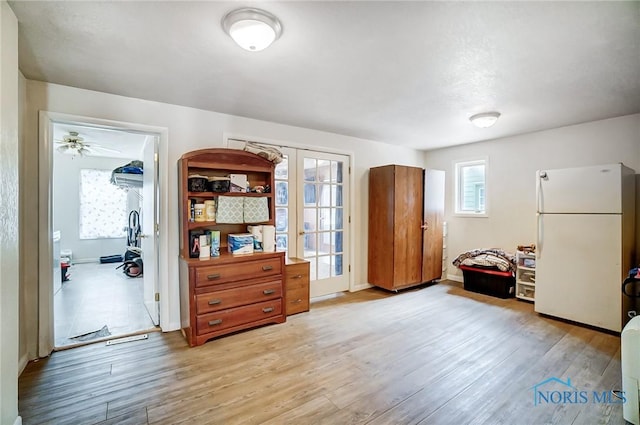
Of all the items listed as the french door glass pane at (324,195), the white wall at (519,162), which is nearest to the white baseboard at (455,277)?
the white wall at (519,162)

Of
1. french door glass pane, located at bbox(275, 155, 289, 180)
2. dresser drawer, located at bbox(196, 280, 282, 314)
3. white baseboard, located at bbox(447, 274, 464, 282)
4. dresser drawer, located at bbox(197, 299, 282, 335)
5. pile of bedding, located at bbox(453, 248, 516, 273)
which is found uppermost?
french door glass pane, located at bbox(275, 155, 289, 180)

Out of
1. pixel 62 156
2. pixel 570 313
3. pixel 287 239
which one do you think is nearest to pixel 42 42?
pixel 287 239

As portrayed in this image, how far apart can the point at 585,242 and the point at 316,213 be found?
3.08 m

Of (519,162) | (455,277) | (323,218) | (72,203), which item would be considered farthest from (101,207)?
(519,162)

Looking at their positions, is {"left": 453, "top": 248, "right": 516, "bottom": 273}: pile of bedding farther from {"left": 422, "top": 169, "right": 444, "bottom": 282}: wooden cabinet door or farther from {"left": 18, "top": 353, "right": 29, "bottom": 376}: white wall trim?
{"left": 18, "top": 353, "right": 29, "bottom": 376}: white wall trim

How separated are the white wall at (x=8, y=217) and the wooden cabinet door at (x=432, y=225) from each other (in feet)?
14.7

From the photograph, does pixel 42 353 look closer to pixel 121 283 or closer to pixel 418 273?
pixel 121 283

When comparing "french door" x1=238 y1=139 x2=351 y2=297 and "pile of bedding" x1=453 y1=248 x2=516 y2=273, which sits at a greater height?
"french door" x1=238 y1=139 x2=351 y2=297

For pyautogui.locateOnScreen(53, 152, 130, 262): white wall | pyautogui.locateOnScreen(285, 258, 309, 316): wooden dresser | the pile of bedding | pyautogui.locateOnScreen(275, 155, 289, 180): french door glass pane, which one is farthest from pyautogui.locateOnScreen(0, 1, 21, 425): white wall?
pyautogui.locateOnScreen(53, 152, 130, 262): white wall

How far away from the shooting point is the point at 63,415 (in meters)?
1.78

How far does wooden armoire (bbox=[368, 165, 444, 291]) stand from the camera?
424cm

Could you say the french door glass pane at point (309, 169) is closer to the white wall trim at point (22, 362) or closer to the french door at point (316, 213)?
the french door at point (316, 213)

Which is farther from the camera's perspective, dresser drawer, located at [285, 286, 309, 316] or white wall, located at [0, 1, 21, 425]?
dresser drawer, located at [285, 286, 309, 316]

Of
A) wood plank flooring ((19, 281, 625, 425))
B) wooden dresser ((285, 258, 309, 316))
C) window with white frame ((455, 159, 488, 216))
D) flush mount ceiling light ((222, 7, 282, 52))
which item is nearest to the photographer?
flush mount ceiling light ((222, 7, 282, 52))
